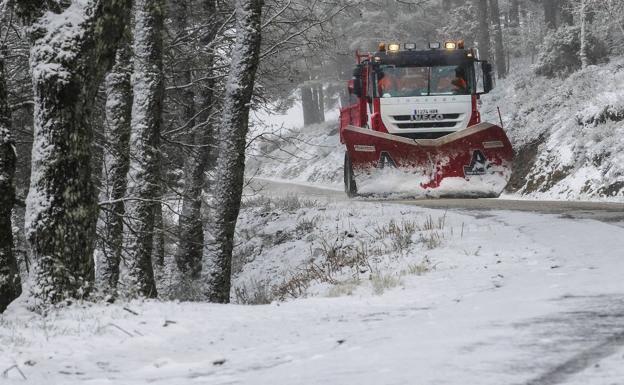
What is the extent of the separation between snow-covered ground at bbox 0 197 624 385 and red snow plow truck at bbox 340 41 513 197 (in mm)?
7614

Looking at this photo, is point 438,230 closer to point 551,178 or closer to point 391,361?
point 391,361

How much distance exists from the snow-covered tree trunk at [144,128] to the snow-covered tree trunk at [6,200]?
2.56m

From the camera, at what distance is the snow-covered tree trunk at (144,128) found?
909 centimetres

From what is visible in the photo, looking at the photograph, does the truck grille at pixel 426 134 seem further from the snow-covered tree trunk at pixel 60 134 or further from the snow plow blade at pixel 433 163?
the snow-covered tree trunk at pixel 60 134

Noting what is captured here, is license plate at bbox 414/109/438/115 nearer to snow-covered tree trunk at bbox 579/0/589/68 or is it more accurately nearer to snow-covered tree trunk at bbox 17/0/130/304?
snow-covered tree trunk at bbox 579/0/589/68

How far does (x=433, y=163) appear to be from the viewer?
1566 centimetres

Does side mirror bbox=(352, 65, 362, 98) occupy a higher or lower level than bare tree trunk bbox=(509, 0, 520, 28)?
lower

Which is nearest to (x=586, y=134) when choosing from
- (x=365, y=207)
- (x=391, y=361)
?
(x=365, y=207)

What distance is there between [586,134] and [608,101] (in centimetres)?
103

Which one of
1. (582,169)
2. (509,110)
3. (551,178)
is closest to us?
(582,169)

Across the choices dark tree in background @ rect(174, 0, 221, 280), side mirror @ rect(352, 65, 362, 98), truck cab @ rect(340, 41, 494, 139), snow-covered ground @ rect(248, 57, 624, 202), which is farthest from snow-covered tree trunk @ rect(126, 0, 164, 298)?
truck cab @ rect(340, 41, 494, 139)

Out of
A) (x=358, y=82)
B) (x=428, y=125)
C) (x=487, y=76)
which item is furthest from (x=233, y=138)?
(x=487, y=76)

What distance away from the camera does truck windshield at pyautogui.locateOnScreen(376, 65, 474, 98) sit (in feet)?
53.7

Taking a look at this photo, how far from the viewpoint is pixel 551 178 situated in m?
18.0
